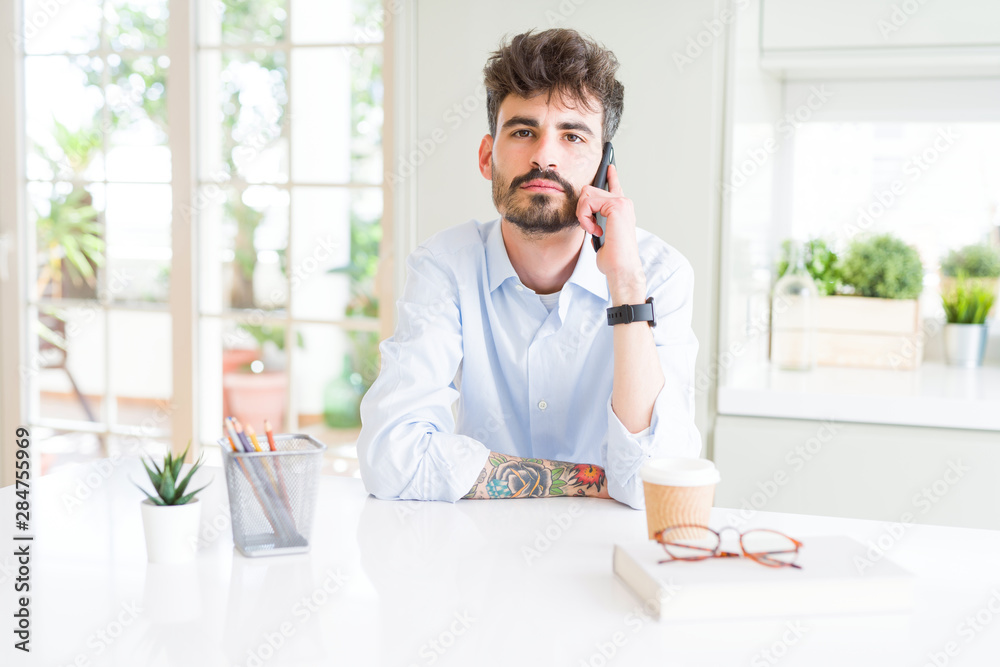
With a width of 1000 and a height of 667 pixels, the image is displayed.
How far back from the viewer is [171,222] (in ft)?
9.07

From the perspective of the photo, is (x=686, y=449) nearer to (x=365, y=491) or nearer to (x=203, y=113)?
(x=365, y=491)

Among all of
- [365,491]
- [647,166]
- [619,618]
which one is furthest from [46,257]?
[619,618]

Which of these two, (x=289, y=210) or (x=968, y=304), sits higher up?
(x=289, y=210)

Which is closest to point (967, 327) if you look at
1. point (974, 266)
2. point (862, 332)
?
point (974, 266)

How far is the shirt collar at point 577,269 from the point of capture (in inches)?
64.1

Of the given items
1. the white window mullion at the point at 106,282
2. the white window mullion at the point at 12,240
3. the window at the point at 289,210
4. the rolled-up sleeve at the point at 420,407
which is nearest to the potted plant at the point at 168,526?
the rolled-up sleeve at the point at 420,407

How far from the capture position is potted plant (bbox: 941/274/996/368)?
250cm

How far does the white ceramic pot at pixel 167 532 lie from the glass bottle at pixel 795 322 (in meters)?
1.79

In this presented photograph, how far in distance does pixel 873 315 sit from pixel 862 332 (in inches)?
2.3

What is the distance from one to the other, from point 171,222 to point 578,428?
67.8 inches

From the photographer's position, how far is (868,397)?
202cm

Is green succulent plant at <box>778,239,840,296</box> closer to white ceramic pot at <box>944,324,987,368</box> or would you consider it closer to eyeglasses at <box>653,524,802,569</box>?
white ceramic pot at <box>944,324,987,368</box>

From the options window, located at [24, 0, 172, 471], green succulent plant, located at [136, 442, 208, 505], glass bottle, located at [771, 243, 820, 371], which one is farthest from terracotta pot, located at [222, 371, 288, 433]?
green succulent plant, located at [136, 442, 208, 505]

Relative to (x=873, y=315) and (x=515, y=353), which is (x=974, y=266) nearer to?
(x=873, y=315)
